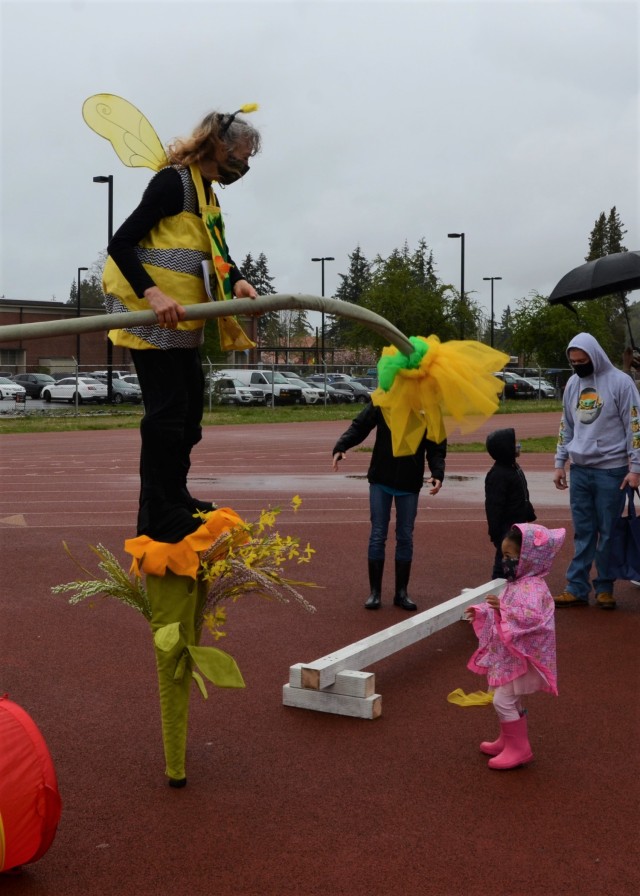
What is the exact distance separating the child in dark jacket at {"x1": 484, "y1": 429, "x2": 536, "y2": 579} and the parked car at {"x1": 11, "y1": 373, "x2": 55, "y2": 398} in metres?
45.1

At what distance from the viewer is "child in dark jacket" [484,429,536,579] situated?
743 centimetres

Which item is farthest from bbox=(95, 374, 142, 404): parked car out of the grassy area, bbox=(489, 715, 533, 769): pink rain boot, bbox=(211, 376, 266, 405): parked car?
bbox=(489, 715, 533, 769): pink rain boot

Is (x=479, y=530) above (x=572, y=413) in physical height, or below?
below

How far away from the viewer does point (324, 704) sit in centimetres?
518

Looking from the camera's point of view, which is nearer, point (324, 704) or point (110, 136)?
point (110, 136)

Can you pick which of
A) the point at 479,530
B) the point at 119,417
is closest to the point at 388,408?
the point at 479,530

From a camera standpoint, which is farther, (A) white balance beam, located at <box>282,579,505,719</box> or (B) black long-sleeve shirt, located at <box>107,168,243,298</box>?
(A) white balance beam, located at <box>282,579,505,719</box>

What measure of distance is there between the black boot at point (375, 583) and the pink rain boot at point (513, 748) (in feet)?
9.59

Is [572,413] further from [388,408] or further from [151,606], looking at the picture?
[151,606]

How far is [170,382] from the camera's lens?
3.79m

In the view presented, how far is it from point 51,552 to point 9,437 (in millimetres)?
17695

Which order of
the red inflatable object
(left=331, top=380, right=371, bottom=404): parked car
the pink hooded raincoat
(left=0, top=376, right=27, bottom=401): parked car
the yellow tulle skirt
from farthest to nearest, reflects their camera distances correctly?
(left=331, top=380, right=371, bottom=404): parked car
(left=0, top=376, right=27, bottom=401): parked car
the pink hooded raincoat
the yellow tulle skirt
the red inflatable object

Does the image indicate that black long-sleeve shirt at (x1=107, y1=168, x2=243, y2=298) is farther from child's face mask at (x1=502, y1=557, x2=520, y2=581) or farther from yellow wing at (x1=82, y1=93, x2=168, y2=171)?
child's face mask at (x1=502, y1=557, x2=520, y2=581)

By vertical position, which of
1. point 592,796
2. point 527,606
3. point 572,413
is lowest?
point 592,796
